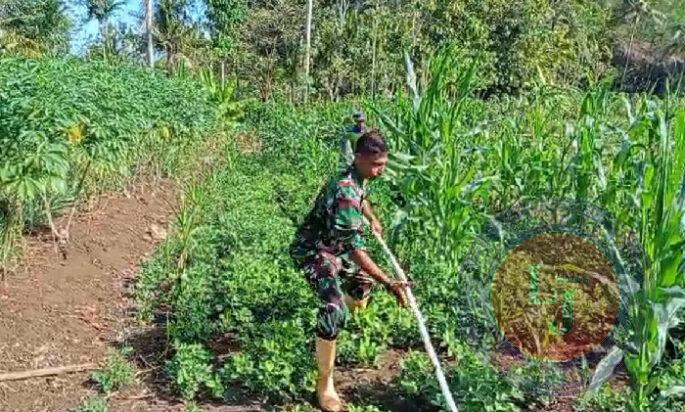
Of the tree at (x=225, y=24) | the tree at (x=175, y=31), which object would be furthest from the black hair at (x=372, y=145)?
the tree at (x=175, y=31)

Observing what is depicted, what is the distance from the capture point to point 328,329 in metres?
3.88

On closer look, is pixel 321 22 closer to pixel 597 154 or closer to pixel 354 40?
pixel 354 40

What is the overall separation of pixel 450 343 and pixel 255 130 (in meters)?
13.8

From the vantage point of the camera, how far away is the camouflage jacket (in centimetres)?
386

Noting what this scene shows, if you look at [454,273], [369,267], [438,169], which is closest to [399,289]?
[369,267]

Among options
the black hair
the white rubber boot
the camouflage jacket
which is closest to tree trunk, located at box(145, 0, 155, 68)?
the camouflage jacket

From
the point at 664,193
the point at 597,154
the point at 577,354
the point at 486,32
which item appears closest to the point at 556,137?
the point at 597,154

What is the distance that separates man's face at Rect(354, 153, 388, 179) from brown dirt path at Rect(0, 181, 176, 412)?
203 cm

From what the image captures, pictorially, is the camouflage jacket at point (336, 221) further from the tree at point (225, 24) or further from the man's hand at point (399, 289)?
the tree at point (225, 24)

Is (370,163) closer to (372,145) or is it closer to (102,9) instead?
(372,145)

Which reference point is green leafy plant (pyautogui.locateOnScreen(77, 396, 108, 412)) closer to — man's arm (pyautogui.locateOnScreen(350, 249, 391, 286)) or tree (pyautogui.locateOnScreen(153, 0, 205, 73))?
man's arm (pyautogui.locateOnScreen(350, 249, 391, 286))

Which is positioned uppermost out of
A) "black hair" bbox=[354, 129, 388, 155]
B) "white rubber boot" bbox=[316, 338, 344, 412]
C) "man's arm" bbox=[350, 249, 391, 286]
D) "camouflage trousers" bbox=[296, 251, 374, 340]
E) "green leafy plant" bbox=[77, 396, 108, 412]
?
"black hair" bbox=[354, 129, 388, 155]

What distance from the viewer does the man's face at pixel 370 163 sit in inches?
151

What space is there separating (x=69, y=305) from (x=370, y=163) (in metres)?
2.80
